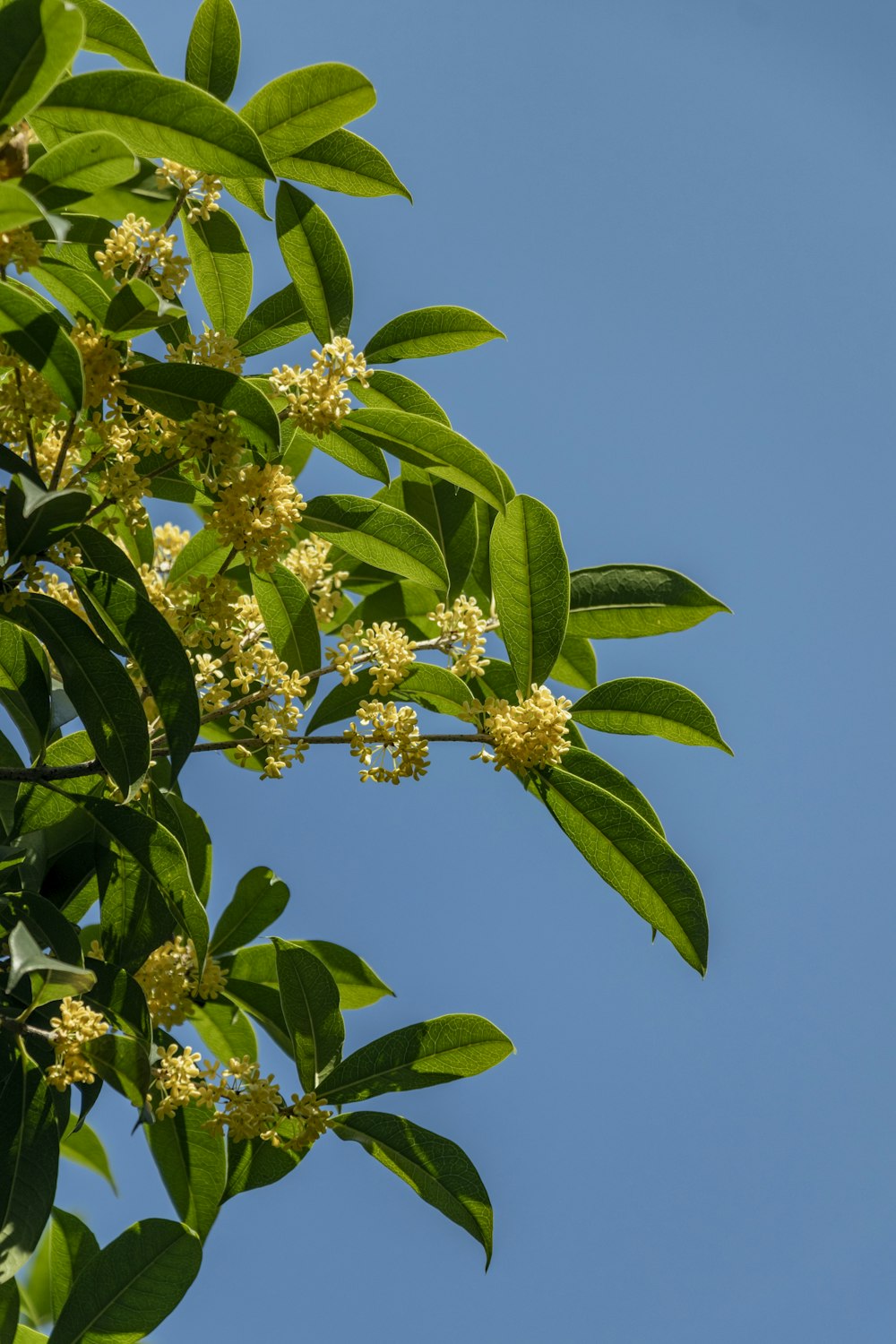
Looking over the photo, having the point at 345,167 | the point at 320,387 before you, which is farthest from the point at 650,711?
the point at 345,167

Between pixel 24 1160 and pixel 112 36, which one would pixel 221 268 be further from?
pixel 24 1160

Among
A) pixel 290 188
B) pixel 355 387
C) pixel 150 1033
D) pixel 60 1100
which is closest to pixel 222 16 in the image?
pixel 290 188

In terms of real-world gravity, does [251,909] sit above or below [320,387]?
below

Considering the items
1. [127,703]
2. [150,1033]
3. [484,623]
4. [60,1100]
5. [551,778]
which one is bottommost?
[60,1100]

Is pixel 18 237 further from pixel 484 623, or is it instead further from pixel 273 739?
pixel 484 623

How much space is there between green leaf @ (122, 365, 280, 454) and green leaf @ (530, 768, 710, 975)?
824mm

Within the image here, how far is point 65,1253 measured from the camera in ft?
8.88

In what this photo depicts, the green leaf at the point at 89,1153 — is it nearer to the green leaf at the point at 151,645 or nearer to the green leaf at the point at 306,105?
the green leaf at the point at 151,645

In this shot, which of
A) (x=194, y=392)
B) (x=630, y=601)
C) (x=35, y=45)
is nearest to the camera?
(x=35, y=45)

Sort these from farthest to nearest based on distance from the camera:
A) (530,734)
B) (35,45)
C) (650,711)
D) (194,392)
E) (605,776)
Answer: (650,711)
(605,776)
(530,734)
(194,392)
(35,45)

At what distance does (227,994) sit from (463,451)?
1.25 metres

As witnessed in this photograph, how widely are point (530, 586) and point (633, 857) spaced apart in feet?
1.78

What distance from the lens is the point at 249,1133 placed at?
7.82 feet

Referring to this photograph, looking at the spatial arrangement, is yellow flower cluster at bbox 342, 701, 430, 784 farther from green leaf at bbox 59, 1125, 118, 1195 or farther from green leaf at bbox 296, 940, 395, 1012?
green leaf at bbox 59, 1125, 118, 1195
